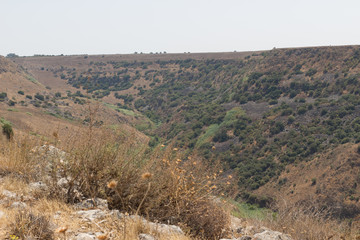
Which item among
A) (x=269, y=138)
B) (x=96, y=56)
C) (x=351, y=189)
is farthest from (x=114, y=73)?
(x=351, y=189)

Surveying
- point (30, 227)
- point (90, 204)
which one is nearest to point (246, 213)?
point (90, 204)

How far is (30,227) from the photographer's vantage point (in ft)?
9.61

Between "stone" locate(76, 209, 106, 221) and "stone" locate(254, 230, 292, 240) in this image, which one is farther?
"stone" locate(254, 230, 292, 240)

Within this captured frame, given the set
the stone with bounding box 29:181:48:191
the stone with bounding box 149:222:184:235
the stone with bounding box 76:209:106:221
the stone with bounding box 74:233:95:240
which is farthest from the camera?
the stone with bounding box 29:181:48:191

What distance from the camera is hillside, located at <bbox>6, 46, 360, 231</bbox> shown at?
2577cm

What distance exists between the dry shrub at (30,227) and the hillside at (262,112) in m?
3.32

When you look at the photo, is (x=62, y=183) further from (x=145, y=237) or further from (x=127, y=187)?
(x=145, y=237)

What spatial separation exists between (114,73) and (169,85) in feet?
60.8

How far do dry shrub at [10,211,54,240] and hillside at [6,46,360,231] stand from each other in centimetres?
332

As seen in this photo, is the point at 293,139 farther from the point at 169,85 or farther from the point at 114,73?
the point at 114,73

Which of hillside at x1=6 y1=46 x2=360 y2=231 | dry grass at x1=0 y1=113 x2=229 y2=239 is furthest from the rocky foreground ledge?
hillside at x1=6 y1=46 x2=360 y2=231

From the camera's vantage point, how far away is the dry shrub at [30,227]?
288 centimetres

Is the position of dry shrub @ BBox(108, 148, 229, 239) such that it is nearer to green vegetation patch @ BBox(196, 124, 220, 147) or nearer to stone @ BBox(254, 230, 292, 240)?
stone @ BBox(254, 230, 292, 240)

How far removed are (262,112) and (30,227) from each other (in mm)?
39641
